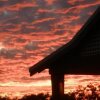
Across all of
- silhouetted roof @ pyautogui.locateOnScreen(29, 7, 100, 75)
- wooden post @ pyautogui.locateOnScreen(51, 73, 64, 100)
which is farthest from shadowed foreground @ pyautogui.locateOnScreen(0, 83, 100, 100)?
silhouetted roof @ pyautogui.locateOnScreen(29, 7, 100, 75)

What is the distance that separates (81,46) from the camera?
8961 mm

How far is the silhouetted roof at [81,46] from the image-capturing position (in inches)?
338

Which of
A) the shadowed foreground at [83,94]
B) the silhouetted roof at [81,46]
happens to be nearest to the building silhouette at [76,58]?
the silhouetted roof at [81,46]

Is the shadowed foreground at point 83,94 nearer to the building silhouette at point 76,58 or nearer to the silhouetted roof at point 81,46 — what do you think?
the building silhouette at point 76,58

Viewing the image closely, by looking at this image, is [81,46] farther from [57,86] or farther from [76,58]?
[57,86]

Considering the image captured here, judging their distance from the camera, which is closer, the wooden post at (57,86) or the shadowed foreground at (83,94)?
the wooden post at (57,86)

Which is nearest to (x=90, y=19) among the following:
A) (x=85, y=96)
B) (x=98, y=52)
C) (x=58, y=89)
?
(x=98, y=52)

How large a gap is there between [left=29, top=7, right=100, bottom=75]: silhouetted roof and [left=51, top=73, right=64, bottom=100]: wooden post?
0.43 metres

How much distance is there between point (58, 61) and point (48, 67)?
36 cm

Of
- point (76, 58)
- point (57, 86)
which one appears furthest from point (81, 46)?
point (57, 86)

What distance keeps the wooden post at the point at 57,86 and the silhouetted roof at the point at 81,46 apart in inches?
16.8

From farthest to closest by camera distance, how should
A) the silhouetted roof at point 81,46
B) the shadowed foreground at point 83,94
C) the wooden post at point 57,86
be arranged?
the shadowed foreground at point 83,94 < the wooden post at point 57,86 < the silhouetted roof at point 81,46

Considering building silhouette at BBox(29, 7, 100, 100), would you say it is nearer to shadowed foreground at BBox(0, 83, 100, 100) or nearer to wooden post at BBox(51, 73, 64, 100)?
wooden post at BBox(51, 73, 64, 100)

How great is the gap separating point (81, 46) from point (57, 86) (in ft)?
4.59
